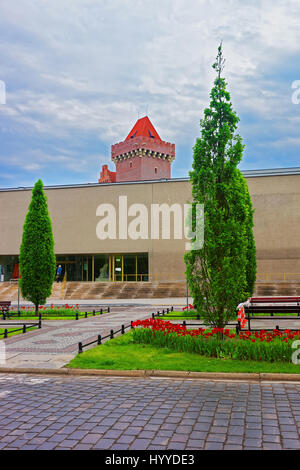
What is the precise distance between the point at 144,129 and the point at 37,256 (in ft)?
189

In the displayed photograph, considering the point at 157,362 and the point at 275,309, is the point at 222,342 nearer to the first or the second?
the point at 157,362

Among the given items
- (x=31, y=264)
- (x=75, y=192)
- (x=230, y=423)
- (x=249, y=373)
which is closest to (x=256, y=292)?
(x=31, y=264)

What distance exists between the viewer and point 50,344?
12.1 metres

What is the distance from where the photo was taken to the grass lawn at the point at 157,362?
8398 millimetres

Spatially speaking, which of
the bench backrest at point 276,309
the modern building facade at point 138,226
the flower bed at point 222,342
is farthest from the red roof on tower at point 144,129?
the flower bed at point 222,342

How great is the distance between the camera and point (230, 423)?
5.32m

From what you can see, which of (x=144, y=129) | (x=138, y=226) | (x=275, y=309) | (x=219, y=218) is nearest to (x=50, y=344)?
(x=219, y=218)

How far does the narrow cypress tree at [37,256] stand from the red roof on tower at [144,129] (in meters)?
53.1

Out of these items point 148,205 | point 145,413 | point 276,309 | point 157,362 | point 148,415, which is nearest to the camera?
point 148,415

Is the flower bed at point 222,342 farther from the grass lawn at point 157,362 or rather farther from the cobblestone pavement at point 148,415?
the cobblestone pavement at point 148,415

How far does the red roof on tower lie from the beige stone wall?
30.0 metres

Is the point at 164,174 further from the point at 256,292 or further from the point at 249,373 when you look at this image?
the point at 249,373

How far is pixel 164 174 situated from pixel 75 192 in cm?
2837

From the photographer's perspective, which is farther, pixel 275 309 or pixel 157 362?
pixel 275 309
